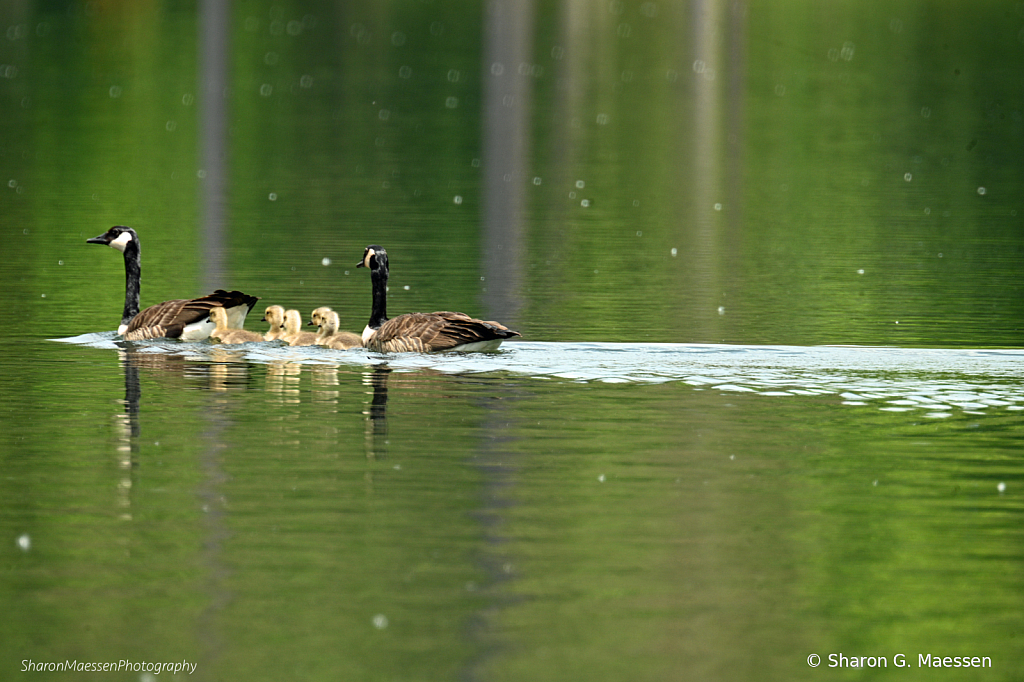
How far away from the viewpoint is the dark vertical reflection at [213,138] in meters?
32.3

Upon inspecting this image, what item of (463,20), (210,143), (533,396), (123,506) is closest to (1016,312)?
(533,396)

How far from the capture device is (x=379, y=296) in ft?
74.4

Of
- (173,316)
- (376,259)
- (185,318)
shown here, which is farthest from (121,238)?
(376,259)

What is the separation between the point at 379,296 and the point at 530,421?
5661 millimetres

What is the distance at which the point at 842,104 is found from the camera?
65.9 metres

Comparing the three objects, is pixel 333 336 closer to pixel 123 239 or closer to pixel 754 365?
pixel 123 239

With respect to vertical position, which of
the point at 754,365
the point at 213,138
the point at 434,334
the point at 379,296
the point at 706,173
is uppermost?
the point at 213,138

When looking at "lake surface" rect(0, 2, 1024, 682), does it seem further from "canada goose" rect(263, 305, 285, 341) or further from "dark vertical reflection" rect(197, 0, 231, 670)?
"canada goose" rect(263, 305, 285, 341)

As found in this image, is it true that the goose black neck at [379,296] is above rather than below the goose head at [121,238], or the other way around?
below

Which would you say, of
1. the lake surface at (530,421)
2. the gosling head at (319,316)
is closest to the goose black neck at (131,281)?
the lake surface at (530,421)

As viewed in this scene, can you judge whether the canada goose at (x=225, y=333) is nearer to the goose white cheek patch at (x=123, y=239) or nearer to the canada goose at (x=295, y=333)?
the canada goose at (x=295, y=333)

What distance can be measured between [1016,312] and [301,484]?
13849 mm

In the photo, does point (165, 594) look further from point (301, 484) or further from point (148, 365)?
point (148, 365)

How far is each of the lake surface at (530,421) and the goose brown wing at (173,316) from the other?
0.20 m
